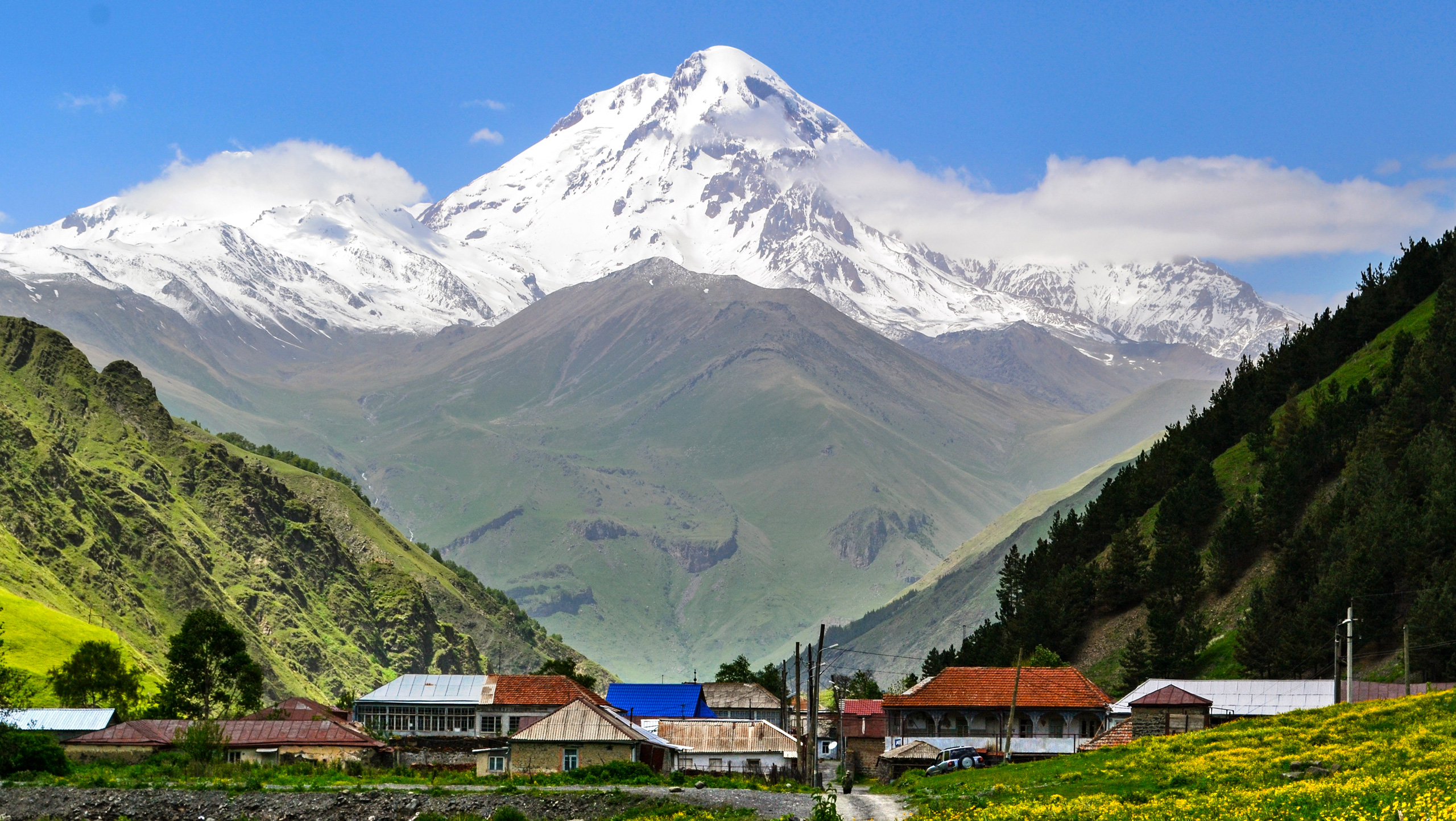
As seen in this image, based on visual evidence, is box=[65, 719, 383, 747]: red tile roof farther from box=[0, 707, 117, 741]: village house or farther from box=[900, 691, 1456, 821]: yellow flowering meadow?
box=[900, 691, 1456, 821]: yellow flowering meadow

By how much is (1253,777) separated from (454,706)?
3135 inches

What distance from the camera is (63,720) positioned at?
303 ft

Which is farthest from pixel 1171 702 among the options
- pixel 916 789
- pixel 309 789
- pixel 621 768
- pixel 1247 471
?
pixel 1247 471

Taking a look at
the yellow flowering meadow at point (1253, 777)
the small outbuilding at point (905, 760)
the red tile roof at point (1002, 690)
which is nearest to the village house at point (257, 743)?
the small outbuilding at point (905, 760)

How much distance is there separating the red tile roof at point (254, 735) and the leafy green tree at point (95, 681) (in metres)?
25.1

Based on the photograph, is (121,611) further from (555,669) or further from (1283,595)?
(1283,595)

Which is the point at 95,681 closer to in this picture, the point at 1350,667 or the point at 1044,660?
the point at 1044,660

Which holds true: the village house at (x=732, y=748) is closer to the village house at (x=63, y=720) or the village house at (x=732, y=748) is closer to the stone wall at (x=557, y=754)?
the stone wall at (x=557, y=754)

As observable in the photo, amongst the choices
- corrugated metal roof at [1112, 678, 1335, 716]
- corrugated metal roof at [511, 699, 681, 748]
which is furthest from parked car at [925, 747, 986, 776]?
corrugated metal roof at [511, 699, 681, 748]

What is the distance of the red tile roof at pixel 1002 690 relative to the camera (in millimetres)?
97312

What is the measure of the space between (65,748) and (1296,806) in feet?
242

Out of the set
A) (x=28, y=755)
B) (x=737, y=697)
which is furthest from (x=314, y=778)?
(x=737, y=697)

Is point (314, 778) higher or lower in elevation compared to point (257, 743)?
lower

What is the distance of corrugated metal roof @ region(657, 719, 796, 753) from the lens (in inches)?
4117
